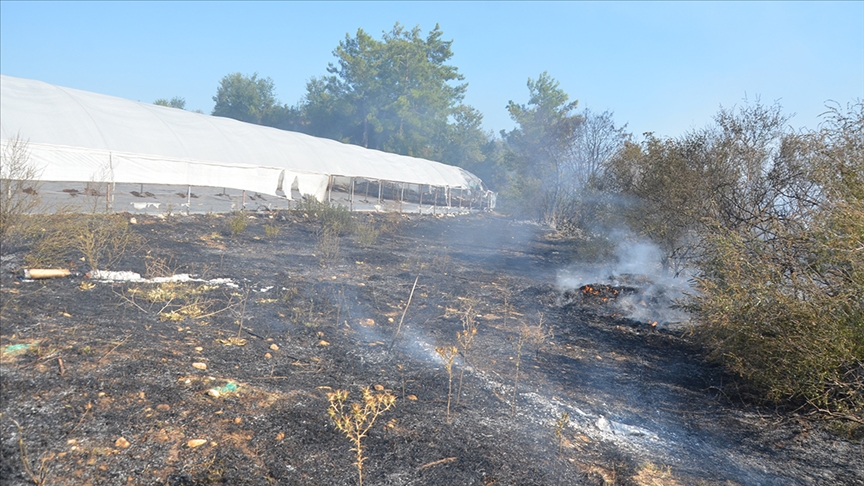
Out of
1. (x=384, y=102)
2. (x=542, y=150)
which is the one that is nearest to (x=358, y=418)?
(x=542, y=150)

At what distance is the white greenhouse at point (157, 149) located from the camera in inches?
512

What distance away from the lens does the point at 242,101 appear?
45250 mm

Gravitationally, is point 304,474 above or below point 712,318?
below

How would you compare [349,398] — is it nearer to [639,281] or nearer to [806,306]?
[806,306]

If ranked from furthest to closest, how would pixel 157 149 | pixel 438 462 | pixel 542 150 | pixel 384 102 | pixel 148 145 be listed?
pixel 384 102, pixel 542 150, pixel 157 149, pixel 148 145, pixel 438 462

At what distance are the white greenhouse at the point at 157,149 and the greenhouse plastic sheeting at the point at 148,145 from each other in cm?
3

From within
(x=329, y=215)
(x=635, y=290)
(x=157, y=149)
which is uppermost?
(x=157, y=149)

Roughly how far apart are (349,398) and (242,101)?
45172 millimetres

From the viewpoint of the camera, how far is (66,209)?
7.95 meters

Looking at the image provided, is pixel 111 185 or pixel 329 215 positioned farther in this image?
pixel 329 215

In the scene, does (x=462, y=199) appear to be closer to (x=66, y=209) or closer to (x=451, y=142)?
(x=451, y=142)

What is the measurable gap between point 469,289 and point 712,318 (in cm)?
475

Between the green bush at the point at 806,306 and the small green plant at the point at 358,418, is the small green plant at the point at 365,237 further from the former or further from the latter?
the small green plant at the point at 358,418

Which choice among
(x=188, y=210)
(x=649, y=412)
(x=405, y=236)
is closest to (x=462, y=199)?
(x=405, y=236)
